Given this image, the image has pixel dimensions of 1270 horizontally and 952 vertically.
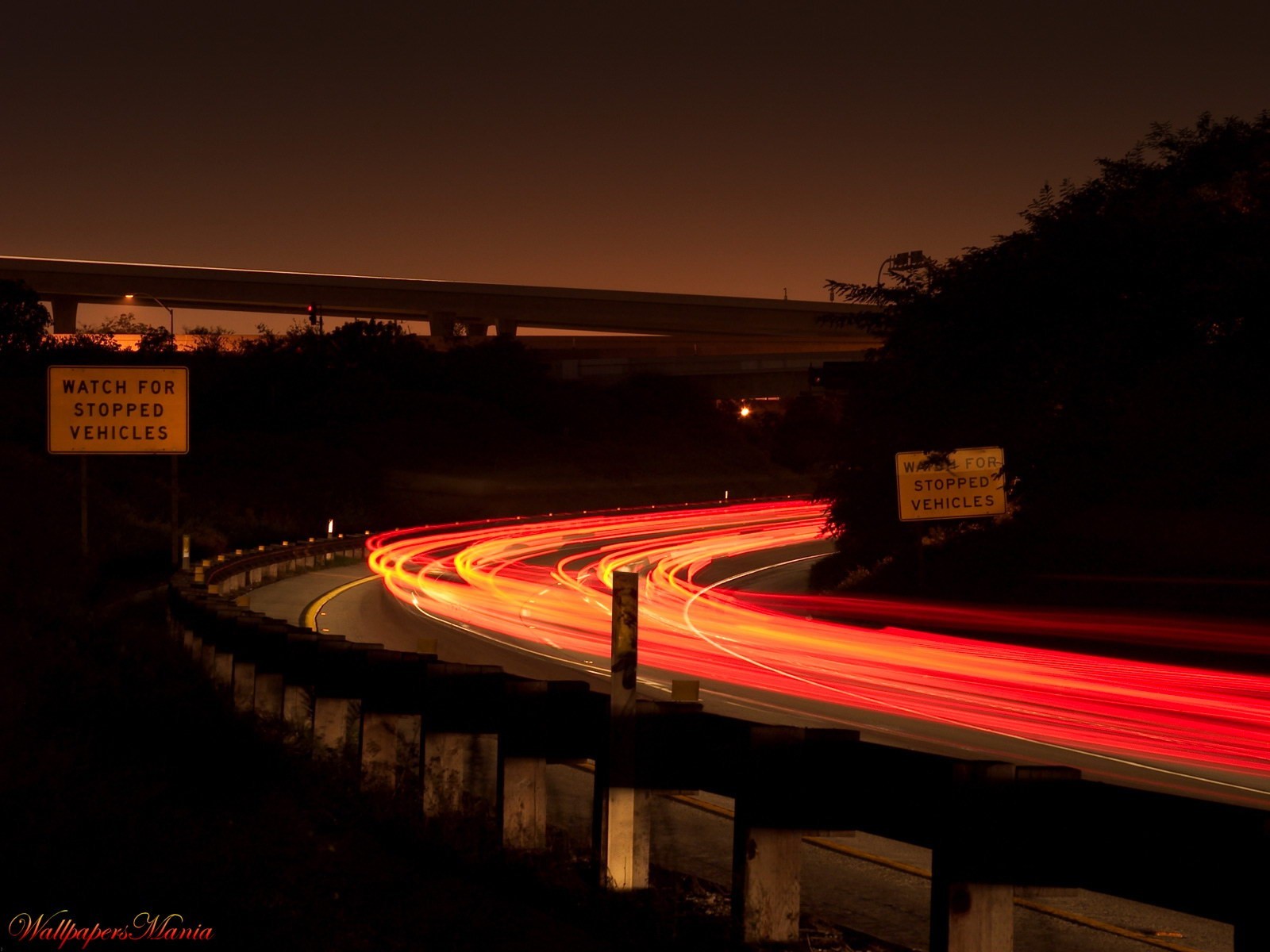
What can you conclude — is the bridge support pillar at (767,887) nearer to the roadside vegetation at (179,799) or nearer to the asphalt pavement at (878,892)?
the roadside vegetation at (179,799)

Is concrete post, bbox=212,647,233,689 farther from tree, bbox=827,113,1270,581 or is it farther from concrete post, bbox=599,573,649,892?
tree, bbox=827,113,1270,581

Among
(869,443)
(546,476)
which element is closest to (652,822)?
(869,443)

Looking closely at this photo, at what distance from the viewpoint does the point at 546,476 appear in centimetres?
8775

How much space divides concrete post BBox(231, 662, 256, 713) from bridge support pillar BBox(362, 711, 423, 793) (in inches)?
115

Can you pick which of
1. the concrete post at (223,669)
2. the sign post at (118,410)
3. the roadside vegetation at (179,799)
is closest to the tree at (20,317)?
the roadside vegetation at (179,799)

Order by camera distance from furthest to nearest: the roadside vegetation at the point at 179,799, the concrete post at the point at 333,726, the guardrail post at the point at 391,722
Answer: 1. the concrete post at the point at 333,726
2. the guardrail post at the point at 391,722
3. the roadside vegetation at the point at 179,799

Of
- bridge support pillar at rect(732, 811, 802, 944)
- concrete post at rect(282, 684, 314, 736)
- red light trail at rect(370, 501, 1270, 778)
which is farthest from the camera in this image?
red light trail at rect(370, 501, 1270, 778)

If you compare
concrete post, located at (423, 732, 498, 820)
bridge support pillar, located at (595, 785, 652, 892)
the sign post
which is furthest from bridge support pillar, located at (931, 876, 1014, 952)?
the sign post

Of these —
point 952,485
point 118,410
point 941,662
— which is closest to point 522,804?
point 941,662

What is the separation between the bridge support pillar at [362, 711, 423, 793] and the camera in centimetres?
948

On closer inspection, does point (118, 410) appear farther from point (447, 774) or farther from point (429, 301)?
point (429, 301)

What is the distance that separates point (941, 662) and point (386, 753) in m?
11.5

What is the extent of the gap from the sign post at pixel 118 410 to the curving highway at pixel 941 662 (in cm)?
656

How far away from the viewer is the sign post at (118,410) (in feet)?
105
